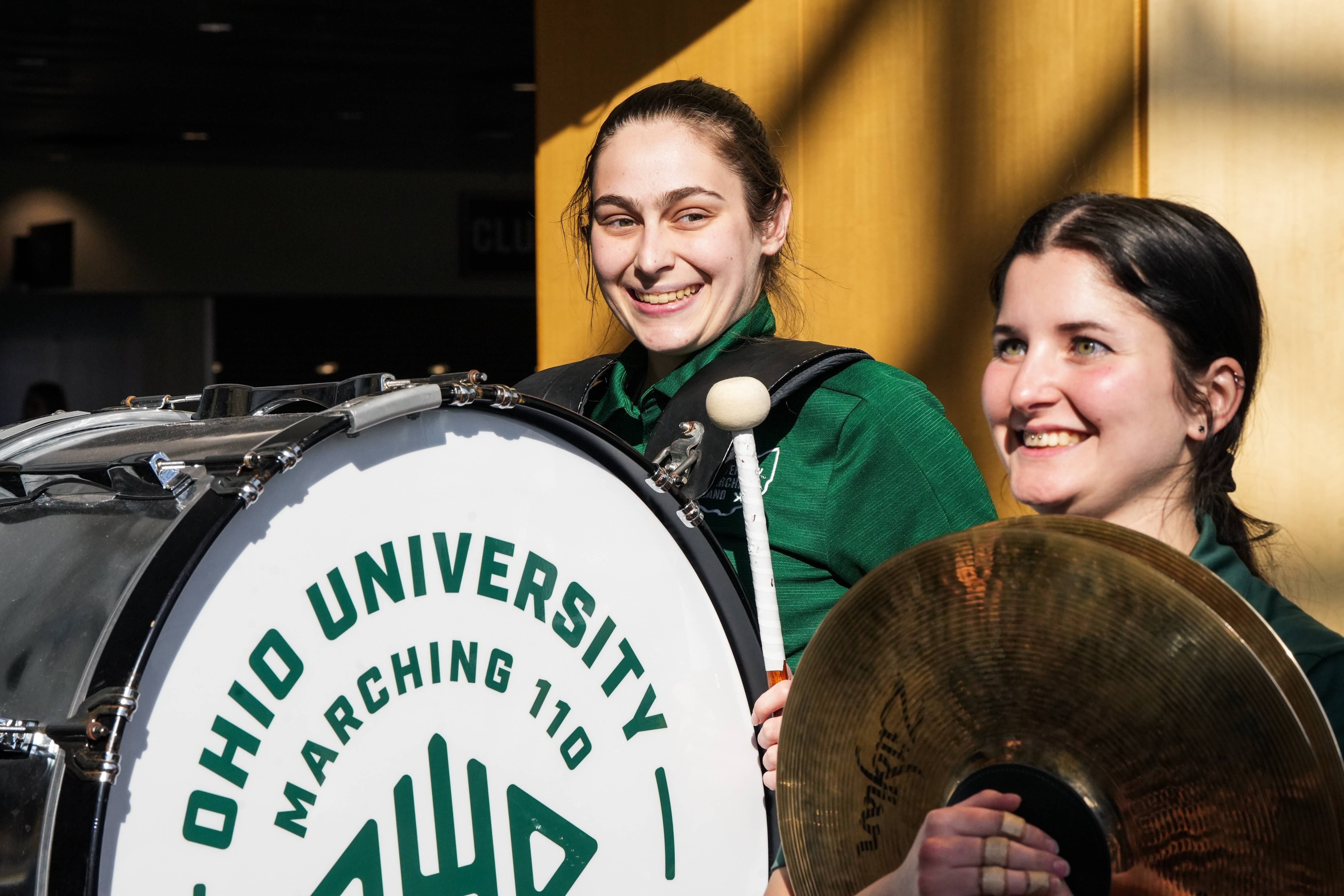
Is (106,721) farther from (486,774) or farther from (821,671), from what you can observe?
(821,671)

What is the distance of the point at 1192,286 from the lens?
115cm

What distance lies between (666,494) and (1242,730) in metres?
0.64

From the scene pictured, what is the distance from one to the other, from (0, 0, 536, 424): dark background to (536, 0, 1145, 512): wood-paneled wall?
4.47 m

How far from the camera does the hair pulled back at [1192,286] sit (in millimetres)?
1139

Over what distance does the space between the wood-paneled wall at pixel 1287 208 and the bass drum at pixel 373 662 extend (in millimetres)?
1256

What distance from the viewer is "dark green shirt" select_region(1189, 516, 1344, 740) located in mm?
991

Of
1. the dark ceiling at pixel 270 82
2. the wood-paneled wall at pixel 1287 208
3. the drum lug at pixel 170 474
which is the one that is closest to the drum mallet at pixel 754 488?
the drum lug at pixel 170 474

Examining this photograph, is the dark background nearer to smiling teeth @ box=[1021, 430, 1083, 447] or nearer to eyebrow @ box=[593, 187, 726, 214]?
eyebrow @ box=[593, 187, 726, 214]

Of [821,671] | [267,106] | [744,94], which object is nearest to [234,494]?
[821,671]

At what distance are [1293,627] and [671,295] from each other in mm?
812

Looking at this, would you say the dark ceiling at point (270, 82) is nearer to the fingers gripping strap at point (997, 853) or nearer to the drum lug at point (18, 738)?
the drum lug at point (18, 738)

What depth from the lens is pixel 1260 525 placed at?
133 centimetres

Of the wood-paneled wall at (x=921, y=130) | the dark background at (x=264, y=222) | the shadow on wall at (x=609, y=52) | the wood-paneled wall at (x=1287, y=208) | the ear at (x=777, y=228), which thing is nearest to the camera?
the ear at (x=777, y=228)

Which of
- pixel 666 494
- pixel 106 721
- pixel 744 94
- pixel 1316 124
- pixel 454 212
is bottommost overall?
pixel 106 721
